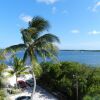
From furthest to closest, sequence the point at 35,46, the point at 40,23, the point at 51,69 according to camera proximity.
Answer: the point at 51,69, the point at 40,23, the point at 35,46

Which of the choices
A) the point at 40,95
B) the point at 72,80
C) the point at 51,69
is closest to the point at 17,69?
the point at 51,69

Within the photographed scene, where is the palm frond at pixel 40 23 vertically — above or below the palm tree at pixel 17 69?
above

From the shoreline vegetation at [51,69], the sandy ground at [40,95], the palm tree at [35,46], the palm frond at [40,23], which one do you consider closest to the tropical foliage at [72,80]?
the shoreline vegetation at [51,69]

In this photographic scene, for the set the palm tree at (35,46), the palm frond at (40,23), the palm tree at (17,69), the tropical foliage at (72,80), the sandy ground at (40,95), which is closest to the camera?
the palm tree at (35,46)

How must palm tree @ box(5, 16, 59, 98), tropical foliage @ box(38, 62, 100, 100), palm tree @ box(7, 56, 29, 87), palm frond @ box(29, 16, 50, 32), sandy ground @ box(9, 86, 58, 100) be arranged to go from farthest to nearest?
palm tree @ box(7, 56, 29, 87) → sandy ground @ box(9, 86, 58, 100) → tropical foliage @ box(38, 62, 100, 100) → palm frond @ box(29, 16, 50, 32) → palm tree @ box(5, 16, 59, 98)

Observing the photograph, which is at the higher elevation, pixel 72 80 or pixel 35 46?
pixel 35 46

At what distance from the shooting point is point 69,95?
1474 inches

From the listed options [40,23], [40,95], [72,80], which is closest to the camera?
[40,23]

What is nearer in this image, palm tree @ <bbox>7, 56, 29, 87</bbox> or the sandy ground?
the sandy ground

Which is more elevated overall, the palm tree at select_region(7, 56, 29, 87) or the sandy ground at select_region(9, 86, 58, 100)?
the palm tree at select_region(7, 56, 29, 87)

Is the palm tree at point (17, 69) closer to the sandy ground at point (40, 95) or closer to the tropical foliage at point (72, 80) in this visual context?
the sandy ground at point (40, 95)

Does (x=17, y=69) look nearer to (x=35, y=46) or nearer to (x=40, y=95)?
(x=40, y=95)

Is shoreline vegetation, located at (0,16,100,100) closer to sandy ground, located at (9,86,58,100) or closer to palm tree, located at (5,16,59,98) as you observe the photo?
palm tree, located at (5,16,59,98)

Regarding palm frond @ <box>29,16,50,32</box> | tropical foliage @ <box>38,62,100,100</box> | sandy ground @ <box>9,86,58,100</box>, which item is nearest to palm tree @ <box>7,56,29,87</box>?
sandy ground @ <box>9,86,58,100</box>
